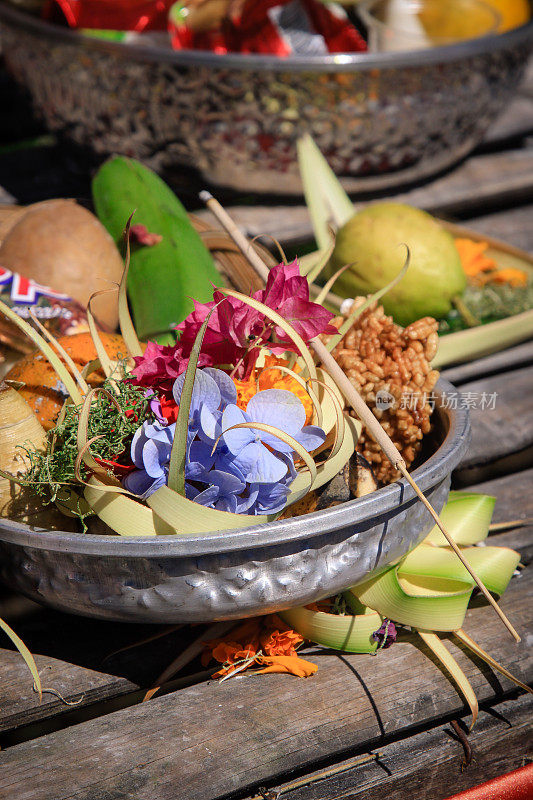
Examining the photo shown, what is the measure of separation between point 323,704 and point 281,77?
0.83 m

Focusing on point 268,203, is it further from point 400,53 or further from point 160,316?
point 160,316

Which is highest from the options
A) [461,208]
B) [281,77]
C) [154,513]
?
[281,77]

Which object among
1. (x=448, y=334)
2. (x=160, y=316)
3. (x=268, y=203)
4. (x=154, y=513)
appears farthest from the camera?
A: (x=268, y=203)

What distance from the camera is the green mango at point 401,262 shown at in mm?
953

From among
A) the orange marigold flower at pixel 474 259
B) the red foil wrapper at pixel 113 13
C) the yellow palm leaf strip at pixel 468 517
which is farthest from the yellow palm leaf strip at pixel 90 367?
the red foil wrapper at pixel 113 13

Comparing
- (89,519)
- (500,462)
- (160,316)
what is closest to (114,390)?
(89,519)

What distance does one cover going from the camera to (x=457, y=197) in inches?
49.1

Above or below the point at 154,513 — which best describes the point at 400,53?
above

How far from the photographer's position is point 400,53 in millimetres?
1043

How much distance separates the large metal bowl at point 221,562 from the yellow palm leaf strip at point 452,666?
0.09 meters

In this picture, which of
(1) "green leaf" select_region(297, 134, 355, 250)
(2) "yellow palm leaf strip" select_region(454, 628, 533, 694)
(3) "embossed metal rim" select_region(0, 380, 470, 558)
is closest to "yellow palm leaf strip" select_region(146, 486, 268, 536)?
(3) "embossed metal rim" select_region(0, 380, 470, 558)

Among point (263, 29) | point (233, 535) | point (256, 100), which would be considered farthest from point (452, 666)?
point (263, 29)

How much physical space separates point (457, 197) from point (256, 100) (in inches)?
16.0

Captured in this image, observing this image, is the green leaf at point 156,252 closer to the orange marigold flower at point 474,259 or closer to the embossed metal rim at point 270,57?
the embossed metal rim at point 270,57
